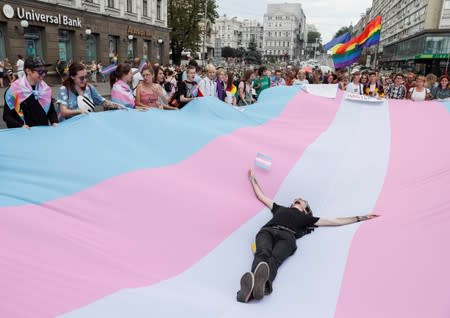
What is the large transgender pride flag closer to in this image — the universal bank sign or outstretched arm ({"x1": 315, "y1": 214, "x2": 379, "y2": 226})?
outstretched arm ({"x1": 315, "y1": 214, "x2": 379, "y2": 226})

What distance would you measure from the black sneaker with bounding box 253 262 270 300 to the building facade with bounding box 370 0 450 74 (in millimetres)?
52772

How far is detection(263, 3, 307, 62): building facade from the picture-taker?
130000mm

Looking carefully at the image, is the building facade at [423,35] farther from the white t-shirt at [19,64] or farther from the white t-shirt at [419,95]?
the white t-shirt at [19,64]

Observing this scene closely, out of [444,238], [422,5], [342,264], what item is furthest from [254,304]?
[422,5]

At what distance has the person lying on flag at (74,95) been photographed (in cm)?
403

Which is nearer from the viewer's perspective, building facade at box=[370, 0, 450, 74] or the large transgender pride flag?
the large transgender pride flag

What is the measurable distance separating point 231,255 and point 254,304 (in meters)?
0.60

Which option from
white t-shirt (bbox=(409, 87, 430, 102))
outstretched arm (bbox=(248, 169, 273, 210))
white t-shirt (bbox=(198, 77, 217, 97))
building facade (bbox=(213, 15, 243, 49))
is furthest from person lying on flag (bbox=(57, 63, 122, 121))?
building facade (bbox=(213, 15, 243, 49))

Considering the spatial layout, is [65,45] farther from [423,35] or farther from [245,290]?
[423,35]

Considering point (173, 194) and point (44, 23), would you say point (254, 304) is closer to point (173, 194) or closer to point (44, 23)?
point (173, 194)

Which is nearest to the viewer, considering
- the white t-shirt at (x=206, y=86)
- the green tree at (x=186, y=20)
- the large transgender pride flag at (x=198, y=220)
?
the large transgender pride flag at (x=198, y=220)

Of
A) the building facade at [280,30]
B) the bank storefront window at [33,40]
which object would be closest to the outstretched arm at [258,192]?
the bank storefront window at [33,40]

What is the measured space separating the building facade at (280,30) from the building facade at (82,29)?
104m

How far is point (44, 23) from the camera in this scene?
19.5 meters
